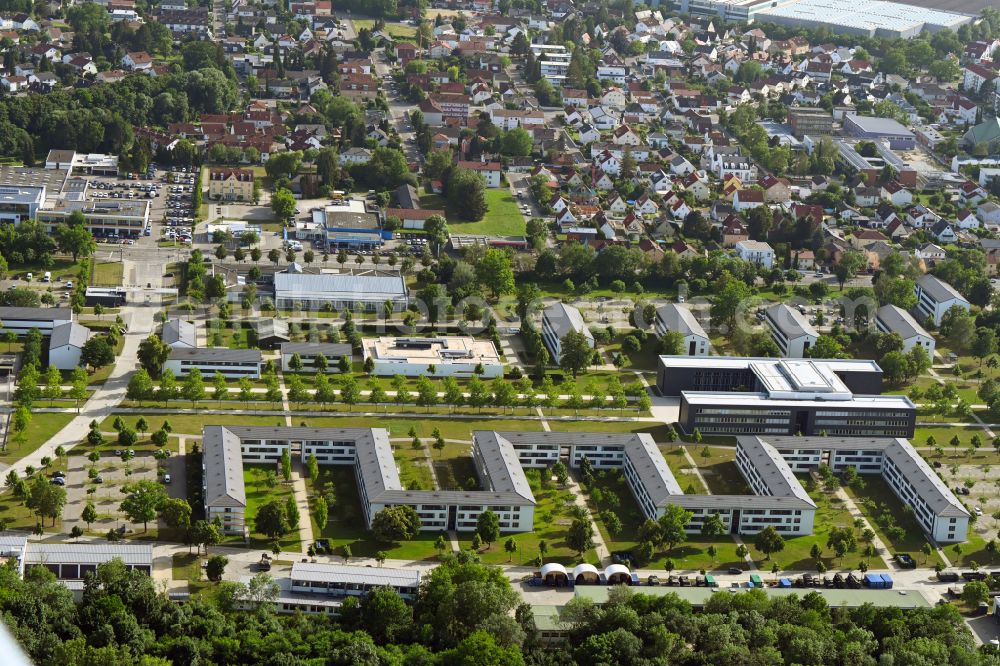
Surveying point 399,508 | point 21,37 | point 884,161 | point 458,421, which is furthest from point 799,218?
Answer: point 21,37

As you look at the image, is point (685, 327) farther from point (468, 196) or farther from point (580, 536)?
point (580, 536)

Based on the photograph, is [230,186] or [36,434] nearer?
[36,434]

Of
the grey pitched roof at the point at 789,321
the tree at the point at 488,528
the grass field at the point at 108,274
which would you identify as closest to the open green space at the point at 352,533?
the tree at the point at 488,528

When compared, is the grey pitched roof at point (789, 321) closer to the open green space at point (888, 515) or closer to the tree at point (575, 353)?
the tree at point (575, 353)

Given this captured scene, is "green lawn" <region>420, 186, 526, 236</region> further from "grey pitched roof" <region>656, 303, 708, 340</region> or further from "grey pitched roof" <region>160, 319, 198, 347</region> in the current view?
"grey pitched roof" <region>160, 319, 198, 347</region>

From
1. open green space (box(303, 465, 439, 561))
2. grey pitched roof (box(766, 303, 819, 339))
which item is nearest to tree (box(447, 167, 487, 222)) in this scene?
grey pitched roof (box(766, 303, 819, 339))

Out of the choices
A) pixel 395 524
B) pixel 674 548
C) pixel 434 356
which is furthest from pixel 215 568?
pixel 434 356
